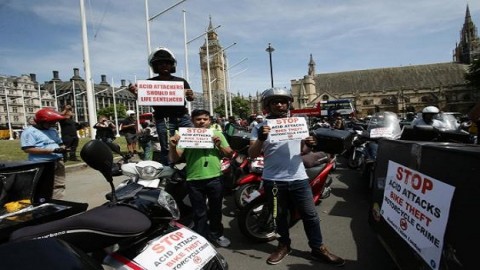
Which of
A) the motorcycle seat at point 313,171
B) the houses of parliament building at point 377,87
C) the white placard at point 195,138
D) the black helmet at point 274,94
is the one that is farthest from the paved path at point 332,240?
the houses of parliament building at point 377,87

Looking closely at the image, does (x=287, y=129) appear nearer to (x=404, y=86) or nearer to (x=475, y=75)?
(x=475, y=75)

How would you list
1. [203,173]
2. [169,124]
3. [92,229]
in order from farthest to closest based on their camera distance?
[169,124]
[203,173]
[92,229]

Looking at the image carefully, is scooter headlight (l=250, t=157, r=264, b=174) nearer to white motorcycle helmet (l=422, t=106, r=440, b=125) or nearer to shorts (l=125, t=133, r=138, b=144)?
white motorcycle helmet (l=422, t=106, r=440, b=125)

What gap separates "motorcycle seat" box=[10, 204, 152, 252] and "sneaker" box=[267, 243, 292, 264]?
6.88ft

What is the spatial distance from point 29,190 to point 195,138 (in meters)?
1.73

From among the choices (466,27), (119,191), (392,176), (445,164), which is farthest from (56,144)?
(466,27)

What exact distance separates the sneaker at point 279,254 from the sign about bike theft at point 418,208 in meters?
1.16

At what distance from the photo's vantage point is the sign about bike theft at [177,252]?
6.62 ft

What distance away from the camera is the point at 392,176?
3.03 metres

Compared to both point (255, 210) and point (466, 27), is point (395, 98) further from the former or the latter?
point (255, 210)

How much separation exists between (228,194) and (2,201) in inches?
173

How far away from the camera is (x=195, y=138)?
394 cm

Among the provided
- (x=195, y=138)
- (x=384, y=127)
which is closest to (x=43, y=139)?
(x=195, y=138)

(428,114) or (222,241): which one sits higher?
(428,114)
